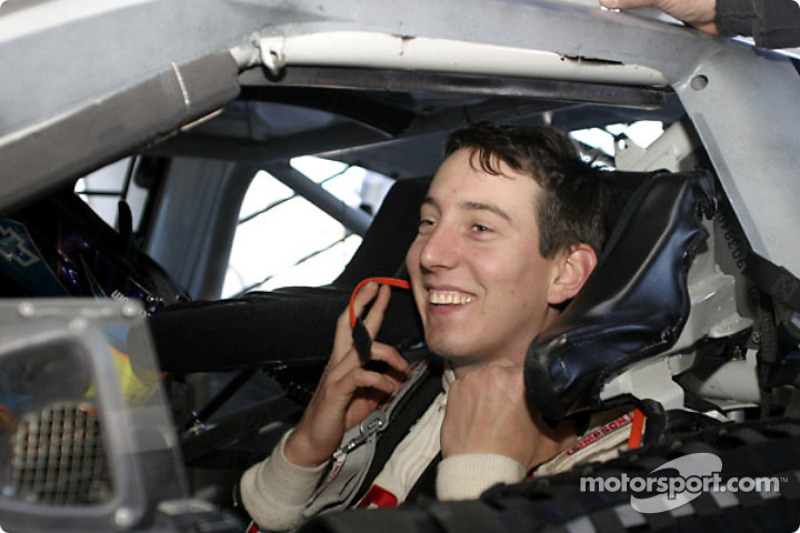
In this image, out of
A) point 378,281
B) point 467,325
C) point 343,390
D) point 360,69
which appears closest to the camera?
point 360,69

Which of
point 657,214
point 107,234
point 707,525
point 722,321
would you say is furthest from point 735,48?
point 107,234

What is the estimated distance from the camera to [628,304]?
127 centimetres

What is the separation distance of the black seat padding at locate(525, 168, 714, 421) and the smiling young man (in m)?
0.11

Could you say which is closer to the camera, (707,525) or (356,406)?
(707,525)

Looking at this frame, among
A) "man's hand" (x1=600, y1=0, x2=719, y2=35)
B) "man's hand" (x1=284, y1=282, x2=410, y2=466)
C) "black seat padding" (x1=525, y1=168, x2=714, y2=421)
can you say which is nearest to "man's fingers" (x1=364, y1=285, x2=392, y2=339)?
"man's hand" (x1=284, y1=282, x2=410, y2=466)

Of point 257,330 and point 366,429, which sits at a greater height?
point 257,330

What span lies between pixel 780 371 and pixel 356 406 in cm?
74

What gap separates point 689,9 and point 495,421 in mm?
669

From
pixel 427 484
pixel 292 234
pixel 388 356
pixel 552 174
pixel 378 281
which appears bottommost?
pixel 427 484

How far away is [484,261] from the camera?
1.42 meters

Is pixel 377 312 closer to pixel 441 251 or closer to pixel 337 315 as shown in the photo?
pixel 337 315

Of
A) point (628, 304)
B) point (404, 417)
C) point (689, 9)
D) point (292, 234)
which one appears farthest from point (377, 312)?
point (292, 234)

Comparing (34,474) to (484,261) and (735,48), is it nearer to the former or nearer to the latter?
(484,261)

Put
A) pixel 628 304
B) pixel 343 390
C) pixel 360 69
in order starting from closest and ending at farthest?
pixel 360 69, pixel 628 304, pixel 343 390
